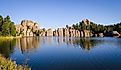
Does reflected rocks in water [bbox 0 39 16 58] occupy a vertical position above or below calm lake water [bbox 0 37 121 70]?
above

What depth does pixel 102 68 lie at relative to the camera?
37.0 m

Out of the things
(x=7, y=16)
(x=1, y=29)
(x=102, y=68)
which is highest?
(x=7, y=16)

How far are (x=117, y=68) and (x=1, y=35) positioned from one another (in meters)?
134

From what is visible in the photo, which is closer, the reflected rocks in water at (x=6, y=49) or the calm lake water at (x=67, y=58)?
the calm lake water at (x=67, y=58)

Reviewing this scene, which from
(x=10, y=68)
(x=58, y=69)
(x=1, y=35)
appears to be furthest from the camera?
(x=1, y=35)

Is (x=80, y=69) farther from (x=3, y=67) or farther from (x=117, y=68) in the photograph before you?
(x=3, y=67)

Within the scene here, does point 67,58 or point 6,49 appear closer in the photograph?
point 67,58

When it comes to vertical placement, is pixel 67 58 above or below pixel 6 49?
below

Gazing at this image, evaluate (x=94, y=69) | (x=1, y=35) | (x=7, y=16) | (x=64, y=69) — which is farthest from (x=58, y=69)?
(x=7, y=16)

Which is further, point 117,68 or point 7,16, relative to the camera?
point 7,16

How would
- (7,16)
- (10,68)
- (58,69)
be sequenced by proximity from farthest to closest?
(7,16)
(58,69)
(10,68)

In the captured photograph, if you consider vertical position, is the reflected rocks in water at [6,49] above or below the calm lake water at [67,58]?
above

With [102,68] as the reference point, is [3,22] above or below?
above

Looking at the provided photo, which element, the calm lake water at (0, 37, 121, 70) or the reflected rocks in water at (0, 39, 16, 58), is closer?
the calm lake water at (0, 37, 121, 70)
